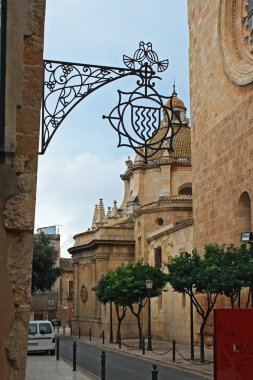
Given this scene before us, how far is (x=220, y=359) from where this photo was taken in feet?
24.0

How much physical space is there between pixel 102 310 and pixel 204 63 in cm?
2311

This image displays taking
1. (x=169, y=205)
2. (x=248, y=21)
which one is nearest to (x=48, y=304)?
(x=169, y=205)

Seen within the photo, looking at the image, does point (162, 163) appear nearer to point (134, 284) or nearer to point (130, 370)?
point (134, 284)

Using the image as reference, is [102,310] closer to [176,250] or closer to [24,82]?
[176,250]

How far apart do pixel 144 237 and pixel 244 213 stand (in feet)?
63.6

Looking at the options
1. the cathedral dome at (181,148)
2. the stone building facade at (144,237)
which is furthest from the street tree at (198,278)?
the cathedral dome at (181,148)

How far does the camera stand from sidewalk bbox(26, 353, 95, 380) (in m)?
14.8

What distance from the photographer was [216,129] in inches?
918

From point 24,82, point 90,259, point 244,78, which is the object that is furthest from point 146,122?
point 90,259

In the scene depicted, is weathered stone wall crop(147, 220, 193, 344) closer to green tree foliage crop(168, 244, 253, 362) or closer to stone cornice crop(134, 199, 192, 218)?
stone cornice crop(134, 199, 192, 218)

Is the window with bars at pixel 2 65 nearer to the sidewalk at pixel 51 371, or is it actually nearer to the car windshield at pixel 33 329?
the sidewalk at pixel 51 371

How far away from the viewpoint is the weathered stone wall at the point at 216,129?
68.8 ft

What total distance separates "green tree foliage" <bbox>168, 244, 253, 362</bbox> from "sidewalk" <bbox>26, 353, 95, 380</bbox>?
4299mm

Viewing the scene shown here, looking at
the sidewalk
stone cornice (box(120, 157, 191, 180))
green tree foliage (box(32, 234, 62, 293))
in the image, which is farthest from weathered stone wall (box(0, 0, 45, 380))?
stone cornice (box(120, 157, 191, 180))
